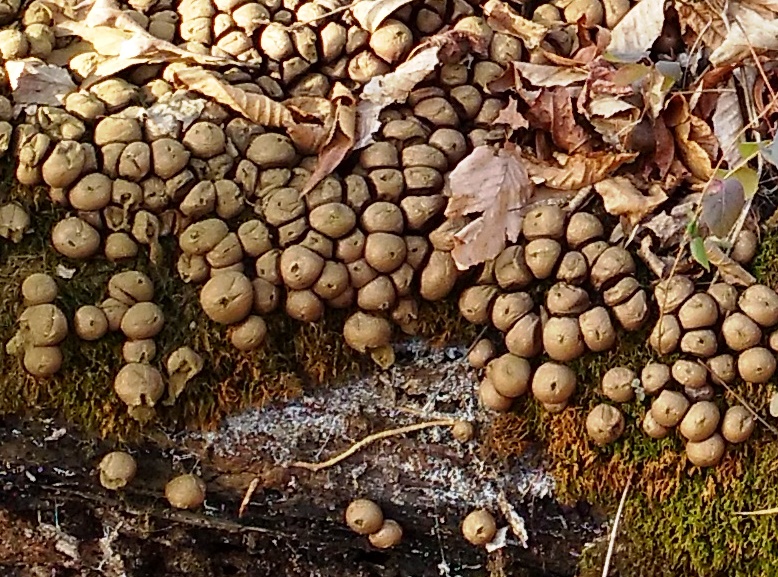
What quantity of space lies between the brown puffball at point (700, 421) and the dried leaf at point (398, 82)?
1.11m

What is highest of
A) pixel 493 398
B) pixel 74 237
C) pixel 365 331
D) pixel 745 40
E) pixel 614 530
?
pixel 745 40

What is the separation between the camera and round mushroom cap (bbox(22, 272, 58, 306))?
253 centimetres

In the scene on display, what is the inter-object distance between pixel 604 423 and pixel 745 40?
115 centimetres

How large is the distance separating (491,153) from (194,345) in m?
0.96

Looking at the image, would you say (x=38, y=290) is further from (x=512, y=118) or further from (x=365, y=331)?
(x=512, y=118)

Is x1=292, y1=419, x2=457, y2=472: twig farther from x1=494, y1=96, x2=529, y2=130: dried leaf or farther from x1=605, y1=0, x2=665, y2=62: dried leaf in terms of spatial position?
x1=605, y1=0, x2=665, y2=62: dried leaf

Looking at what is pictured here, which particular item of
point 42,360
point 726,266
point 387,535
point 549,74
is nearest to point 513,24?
point 549,74

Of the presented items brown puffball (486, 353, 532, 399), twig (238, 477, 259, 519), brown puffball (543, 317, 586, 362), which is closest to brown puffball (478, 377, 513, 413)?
brown puffball (486, 353, 532, 399)

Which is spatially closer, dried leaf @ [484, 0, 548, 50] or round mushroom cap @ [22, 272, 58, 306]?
round mushroom cap @ [22, 272, 58, 306]

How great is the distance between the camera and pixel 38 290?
2533mm

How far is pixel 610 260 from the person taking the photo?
261 centimetres

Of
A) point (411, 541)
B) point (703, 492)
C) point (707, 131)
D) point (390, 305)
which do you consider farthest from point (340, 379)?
point (707, 131)

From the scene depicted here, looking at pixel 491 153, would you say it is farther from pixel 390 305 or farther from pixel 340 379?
pixel 340 379

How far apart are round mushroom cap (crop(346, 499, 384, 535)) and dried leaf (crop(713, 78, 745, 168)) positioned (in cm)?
135
